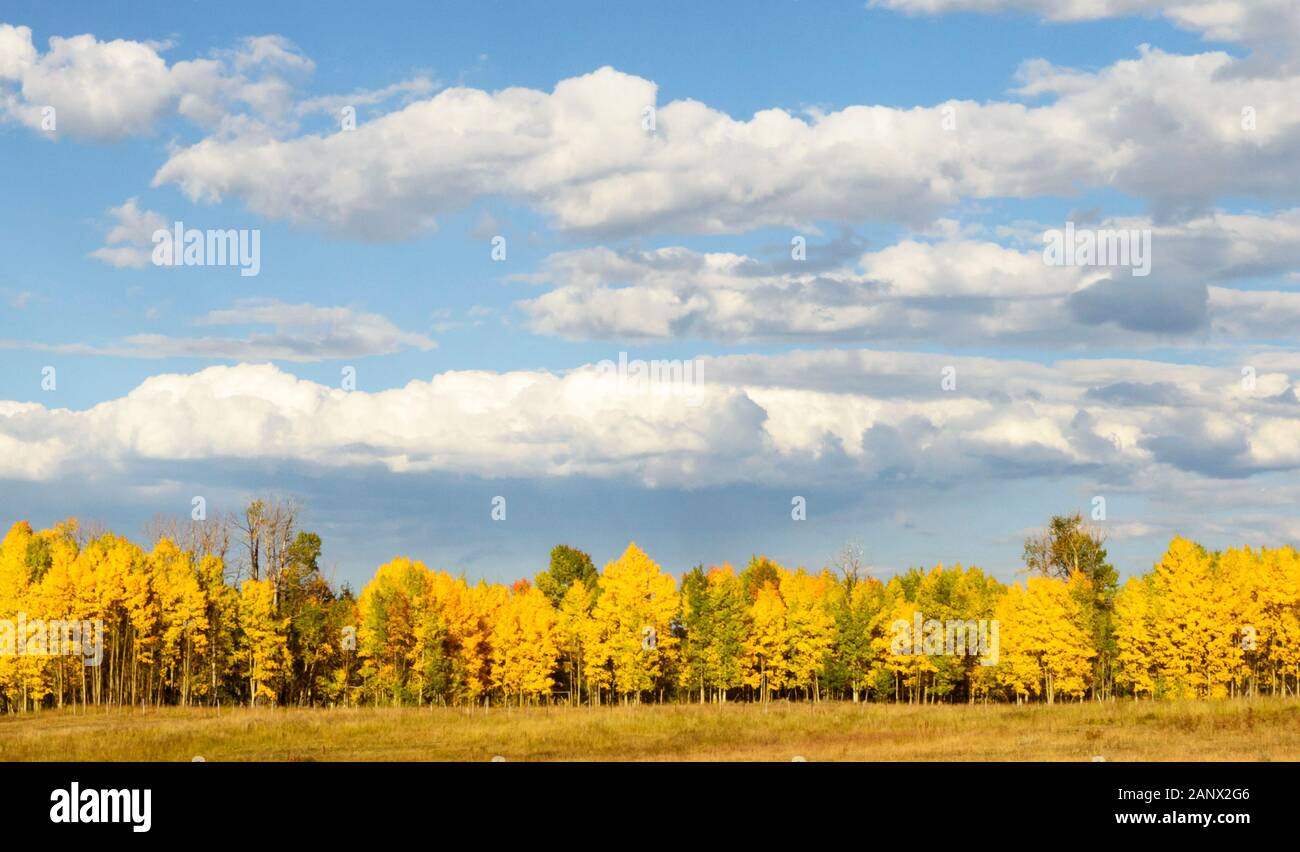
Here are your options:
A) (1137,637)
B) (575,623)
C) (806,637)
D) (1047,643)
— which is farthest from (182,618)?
(1137,637)

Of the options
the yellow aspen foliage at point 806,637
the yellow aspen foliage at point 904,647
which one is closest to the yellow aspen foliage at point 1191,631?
the yellow aspen foliage at point 904,647

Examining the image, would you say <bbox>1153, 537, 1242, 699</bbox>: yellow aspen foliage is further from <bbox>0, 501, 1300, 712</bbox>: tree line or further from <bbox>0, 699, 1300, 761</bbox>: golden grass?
<bbox>0, 699, 1300, 761</bbox>: golden grass

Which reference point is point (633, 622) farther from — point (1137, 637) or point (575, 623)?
point (1137, 637)

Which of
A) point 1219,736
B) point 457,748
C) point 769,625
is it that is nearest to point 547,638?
point 769,625

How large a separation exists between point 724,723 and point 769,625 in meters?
42.3

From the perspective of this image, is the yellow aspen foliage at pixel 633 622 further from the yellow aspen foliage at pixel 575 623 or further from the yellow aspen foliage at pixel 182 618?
the yellow aspen foliage at pixel 182 618

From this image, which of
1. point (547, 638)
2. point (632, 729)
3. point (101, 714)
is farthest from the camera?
point (547, 638)

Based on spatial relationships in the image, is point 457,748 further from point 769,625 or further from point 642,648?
point 769,625

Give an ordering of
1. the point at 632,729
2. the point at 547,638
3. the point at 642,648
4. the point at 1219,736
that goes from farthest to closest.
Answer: the point at 547,638
the point at 642,648
the point at 632,729
the point at 1219,736

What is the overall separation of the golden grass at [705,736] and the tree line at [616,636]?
2670 cm

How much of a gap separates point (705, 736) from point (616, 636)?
39897 millimetres

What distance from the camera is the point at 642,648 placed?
3617 inches
